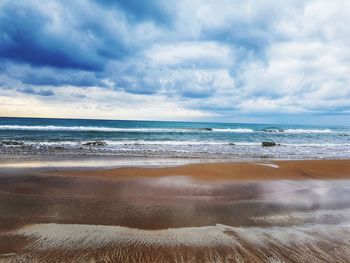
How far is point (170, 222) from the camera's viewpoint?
381 cm

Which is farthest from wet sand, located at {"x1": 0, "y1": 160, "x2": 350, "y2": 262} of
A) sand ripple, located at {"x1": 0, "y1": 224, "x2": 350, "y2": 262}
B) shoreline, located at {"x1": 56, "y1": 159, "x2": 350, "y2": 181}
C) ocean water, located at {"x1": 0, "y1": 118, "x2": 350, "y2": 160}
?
ocean water, located at {"x1": 0, "y1": 118, "x2": 350, "y2": 160}

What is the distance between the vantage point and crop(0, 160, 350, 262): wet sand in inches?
114

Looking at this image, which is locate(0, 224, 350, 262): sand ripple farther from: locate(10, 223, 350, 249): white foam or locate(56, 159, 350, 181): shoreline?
locate(56, 159, 350, 181): shoreline

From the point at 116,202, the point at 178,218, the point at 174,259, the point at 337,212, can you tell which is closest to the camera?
the point at 174,259

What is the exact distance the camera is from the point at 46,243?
3.05m

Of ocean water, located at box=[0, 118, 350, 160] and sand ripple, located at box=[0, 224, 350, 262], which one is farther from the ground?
sand ripple, located at box=[0, 224, 350, 262]

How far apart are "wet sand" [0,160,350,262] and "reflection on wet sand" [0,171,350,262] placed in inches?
0.6

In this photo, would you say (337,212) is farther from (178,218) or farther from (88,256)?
(88,256)

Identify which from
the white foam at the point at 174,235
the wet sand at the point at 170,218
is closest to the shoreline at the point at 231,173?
the wet sand at the point at 170,218


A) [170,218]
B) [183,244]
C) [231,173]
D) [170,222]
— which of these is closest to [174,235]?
[183,244]

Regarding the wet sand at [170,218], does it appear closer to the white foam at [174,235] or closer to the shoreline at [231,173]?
the white foam at [174,235]

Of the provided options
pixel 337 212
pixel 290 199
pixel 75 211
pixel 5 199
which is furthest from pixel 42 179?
pixel 337 212

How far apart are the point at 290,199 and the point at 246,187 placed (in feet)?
3.96

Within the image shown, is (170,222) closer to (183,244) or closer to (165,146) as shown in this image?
(183,244)
